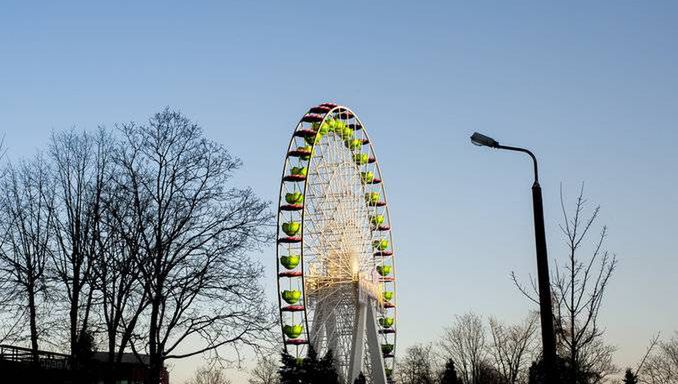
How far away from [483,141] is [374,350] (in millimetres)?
49536

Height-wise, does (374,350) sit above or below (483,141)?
above

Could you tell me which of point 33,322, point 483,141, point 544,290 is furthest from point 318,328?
point 544,290

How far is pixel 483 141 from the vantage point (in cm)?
1255

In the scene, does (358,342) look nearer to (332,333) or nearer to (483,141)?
(332,333)

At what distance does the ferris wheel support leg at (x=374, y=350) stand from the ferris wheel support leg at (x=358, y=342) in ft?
4.61

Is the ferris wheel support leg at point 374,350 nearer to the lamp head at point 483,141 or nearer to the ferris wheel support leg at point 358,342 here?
the ferris wheel support leg at point 358,342

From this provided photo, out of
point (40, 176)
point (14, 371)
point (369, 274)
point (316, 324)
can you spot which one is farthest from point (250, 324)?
point (369, 274)

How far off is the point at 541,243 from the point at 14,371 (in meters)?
24.1

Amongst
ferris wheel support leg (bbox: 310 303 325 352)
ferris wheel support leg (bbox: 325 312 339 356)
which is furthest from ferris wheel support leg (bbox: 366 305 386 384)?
ferris wheel support leg (bbox: 310 303 325 352)

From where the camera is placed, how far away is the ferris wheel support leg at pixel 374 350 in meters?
60.0

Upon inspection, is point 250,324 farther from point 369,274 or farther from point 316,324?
point 369,274

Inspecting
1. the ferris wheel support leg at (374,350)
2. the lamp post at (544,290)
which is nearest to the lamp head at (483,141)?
the lamp post at (544,290)

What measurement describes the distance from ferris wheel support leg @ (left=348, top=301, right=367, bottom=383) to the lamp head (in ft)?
145

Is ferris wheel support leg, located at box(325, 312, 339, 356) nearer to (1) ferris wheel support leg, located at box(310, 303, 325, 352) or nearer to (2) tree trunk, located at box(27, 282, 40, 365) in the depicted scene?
(1) ferris wheel support leg, located at box(310, 303, 325, 352)
